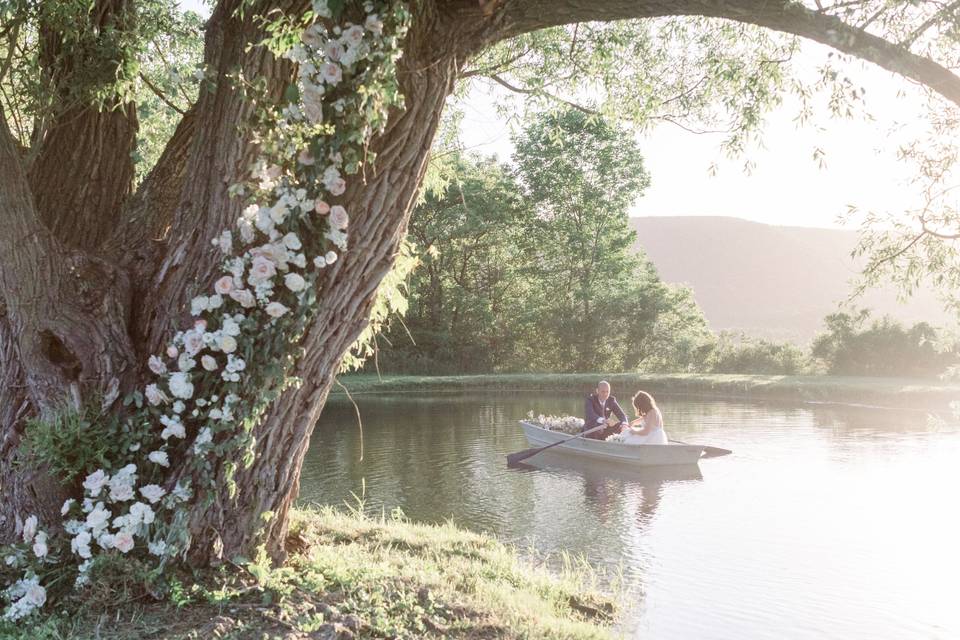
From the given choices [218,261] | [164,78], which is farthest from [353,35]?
[164,78]

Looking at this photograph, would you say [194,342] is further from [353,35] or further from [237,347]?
[353,35]

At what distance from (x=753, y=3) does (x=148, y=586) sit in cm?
352

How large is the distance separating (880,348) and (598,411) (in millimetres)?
16979

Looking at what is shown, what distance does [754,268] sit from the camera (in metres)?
78.6

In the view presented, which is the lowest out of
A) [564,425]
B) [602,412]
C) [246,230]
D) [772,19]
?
[564,425]

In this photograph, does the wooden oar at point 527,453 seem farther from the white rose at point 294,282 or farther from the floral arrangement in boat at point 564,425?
the white rose at point 294,282

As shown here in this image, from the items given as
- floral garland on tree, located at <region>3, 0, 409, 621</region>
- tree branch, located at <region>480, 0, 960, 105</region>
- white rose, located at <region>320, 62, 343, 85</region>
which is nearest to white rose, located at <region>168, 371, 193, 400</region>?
floral garland on tree, located at <region>3, 0, 409, 621</region>

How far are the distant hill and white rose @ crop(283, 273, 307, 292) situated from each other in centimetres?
6299

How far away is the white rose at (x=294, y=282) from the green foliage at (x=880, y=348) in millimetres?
25380

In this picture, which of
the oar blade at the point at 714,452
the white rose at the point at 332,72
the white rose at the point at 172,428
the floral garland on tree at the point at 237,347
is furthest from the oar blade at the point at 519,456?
the white rose at the point at 332,72

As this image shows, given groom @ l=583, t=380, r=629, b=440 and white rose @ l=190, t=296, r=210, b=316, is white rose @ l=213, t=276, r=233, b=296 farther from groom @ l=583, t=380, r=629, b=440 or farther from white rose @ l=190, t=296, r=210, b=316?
groom @ l=583, t=380, r=629, b=440

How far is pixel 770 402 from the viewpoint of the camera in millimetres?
22891

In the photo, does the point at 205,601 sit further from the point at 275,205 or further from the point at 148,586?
the point at 275,205

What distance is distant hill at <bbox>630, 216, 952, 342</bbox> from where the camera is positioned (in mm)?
69375
